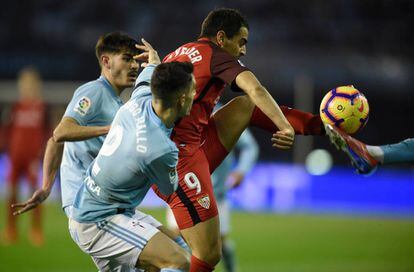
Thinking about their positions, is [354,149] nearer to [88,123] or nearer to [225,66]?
[225,66]

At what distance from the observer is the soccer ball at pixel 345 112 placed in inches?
242

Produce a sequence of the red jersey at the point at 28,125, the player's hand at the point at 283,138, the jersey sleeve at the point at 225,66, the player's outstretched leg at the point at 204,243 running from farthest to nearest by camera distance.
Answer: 1. the red jersey at the point at 28,125
2. the player's outstretched leg at the point at 204,243
3. the jersey sleeve at the point at 225,66
4. the player's hand at the point at 283,138

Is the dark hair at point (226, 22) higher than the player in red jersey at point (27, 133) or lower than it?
higher

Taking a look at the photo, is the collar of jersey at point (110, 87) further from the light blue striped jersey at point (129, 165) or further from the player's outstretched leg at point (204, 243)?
the player's outstretched leg at point (204, 243)

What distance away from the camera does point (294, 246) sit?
494 inches

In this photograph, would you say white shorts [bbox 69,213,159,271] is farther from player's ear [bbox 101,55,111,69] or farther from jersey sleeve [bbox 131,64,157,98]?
player's ear [bbox 101,55,111,69]

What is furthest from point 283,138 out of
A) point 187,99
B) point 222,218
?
point 222,218

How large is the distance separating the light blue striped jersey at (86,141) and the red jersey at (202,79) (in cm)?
54

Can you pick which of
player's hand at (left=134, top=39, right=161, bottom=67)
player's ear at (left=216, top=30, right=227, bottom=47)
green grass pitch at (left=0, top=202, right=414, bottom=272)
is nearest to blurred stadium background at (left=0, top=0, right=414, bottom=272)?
green grass pitch at (left=0, top=202, right=414, bottom=272)

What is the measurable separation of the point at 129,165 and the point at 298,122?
1.88 meters

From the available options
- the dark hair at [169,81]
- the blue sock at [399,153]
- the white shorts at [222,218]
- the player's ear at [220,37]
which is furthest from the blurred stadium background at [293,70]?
the dark hair at [169,81]

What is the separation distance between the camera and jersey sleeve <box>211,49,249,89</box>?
18.3ft

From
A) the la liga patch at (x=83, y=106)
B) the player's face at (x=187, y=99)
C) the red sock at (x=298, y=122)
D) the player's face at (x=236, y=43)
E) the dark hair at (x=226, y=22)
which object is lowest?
the red sock at (x=298, y=122)

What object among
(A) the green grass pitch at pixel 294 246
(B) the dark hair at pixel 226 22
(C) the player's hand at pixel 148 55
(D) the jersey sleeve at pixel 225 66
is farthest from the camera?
(A) the green grass pitch at pixel 294 246
